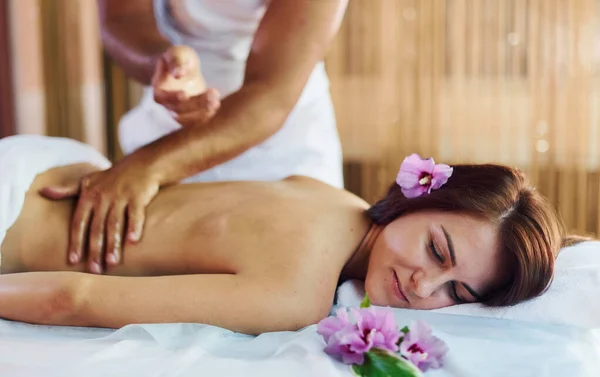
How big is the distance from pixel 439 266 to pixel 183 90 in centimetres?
62

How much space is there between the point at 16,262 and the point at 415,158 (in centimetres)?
80

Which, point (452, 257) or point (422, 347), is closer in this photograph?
point (422, 347)

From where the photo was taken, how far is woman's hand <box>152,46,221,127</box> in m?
1.34

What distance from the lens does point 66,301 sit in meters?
1.02

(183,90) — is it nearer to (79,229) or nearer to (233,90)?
(79,229)

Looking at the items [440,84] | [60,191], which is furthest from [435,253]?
[440,84]

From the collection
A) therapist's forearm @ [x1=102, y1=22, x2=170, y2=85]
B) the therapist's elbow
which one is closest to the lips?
the therapist's elbow

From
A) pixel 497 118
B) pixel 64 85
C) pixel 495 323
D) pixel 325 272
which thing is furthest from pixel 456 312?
pixel 64 85

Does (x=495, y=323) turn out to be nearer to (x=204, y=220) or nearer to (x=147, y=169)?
(x=204, y=220)

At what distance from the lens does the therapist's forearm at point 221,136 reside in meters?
1.33

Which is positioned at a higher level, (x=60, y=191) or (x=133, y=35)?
(x=133, y=35)

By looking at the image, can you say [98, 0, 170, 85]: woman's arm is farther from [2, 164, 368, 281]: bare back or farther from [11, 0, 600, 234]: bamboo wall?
[11, 0, 600, 234]: bamboo wall

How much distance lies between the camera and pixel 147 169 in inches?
51.3

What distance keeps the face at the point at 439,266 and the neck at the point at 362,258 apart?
0.08 m
